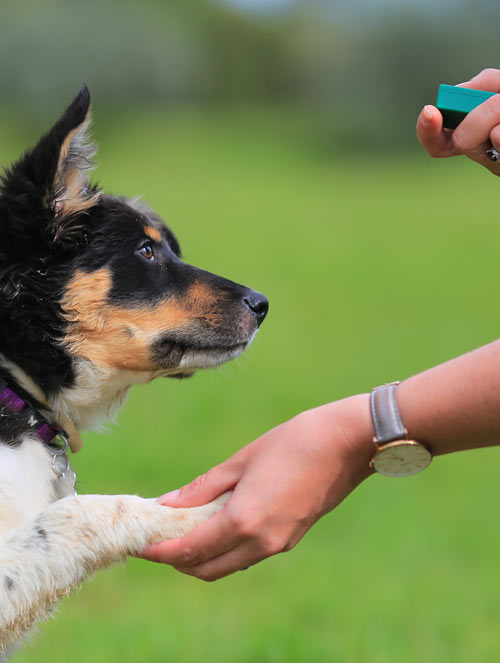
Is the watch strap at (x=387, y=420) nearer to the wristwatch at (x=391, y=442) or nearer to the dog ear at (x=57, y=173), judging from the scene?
the wristwatch at (x=391, y=442)

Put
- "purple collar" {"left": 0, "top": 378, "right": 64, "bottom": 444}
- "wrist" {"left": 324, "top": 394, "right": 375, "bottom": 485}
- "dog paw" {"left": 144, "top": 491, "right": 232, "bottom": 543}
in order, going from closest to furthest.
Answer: "wrist" {"left": 324, "top": 394, "right": 375, "bottom": 485}
"dog paw" {"left": 144, "top": 491, "right": 232, "bottom": 543}
"purple collar" {"left": 0, "top": 378, "right": 64, "bottom": 444}

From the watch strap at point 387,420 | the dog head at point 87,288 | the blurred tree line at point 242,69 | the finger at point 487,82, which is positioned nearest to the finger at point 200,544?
the watch strap at point 387,420

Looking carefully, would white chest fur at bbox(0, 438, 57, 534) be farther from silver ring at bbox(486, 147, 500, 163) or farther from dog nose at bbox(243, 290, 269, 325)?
silver ring at bbox(486, 147, 500, 163)

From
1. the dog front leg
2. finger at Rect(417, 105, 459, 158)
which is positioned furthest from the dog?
finger at Rect(417, 105, 459, 158)

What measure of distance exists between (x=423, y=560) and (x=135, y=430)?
4.11 meters

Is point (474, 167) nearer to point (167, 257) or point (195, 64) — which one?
point (195, 64)

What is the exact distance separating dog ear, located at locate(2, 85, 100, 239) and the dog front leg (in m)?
1.29

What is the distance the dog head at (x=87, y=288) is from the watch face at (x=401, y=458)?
1341 mm

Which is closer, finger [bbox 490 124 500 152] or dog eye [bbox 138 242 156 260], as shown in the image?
finger [bbox 490 124 500 152]

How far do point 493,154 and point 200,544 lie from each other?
1.54m

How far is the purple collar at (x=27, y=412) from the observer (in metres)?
3.38

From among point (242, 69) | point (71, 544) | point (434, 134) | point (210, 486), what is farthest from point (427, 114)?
point (242, 69)

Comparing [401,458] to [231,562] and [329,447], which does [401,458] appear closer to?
[329,447]

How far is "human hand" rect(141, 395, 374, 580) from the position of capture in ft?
9.02
